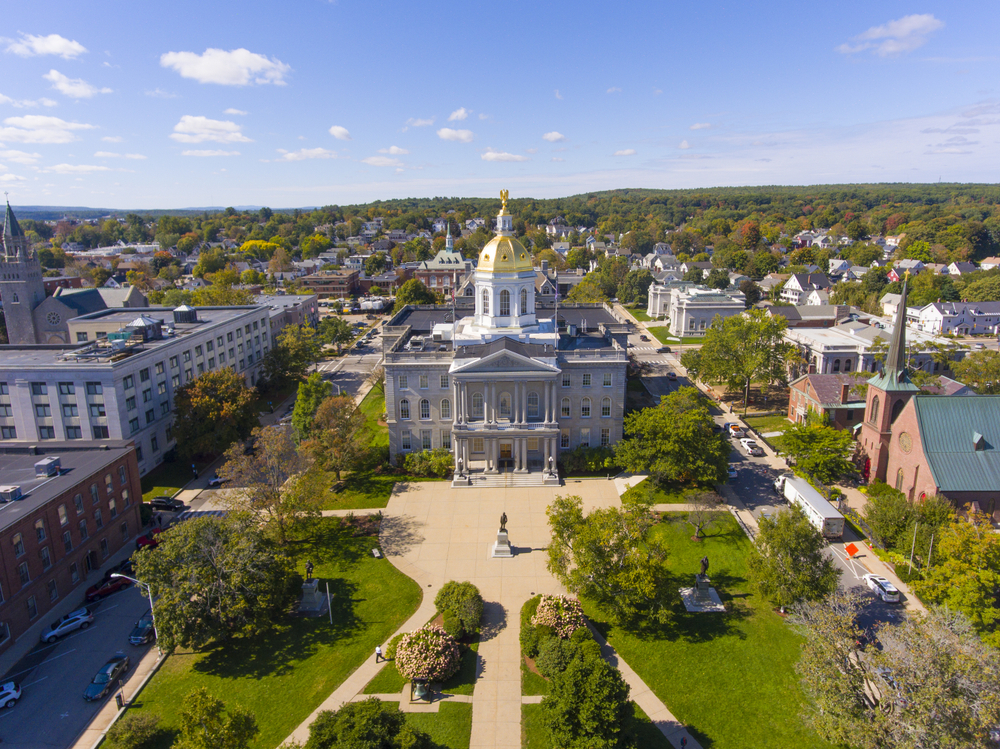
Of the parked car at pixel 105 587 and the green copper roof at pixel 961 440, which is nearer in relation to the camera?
the parked car at pixel 105 587

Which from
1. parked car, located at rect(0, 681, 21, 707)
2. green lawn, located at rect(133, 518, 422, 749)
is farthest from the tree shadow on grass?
parked car, located at rect(0, 681, 21, 707)

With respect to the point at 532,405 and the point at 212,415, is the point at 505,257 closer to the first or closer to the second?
the point at 532,405

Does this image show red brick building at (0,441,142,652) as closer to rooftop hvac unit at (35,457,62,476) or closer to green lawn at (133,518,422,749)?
rooftop hvac unit at (35,457,62,476)

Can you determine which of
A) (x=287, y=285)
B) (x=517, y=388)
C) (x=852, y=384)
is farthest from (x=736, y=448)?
(x=287, y=285)

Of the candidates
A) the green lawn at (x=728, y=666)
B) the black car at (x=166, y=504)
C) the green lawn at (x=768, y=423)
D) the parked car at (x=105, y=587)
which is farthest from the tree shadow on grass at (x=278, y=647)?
the green lawn at (x=768, y=423)

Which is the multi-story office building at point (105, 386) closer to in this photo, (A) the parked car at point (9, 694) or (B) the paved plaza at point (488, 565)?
(B) the paved plaza at point (488, 565)

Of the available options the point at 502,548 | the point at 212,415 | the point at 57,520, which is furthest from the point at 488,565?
the point at 212,415

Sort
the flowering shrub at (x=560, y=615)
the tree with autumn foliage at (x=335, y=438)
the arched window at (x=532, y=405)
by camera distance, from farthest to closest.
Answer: the arched window at (x=532, y=405), the tree with autumn foliage at (x=335, y=438), the flowering shrub at (x=560, y=615)
